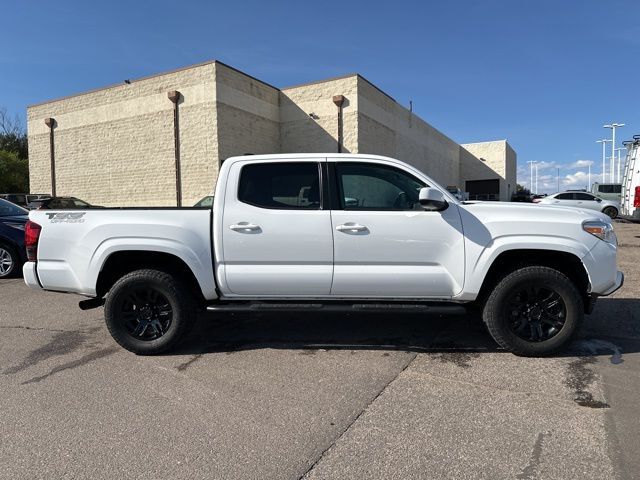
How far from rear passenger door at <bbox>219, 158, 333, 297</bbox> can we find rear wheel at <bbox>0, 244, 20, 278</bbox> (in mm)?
6854

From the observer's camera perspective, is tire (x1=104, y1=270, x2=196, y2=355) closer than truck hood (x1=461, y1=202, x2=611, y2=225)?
No

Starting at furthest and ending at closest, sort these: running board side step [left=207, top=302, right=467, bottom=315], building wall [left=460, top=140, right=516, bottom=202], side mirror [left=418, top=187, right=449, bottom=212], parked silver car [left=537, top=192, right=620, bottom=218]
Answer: building wall [left=460, top=140, right=516, bottom=202], parked silver car [left=537, top=192, right=620, bottom=218], running board side step [left=207, top=302, right=467, bottom=315], side mirror [left=418, top=187, right=449, bottom=212]

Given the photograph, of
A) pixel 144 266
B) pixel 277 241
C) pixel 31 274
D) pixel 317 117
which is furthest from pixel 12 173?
pixel 277 241

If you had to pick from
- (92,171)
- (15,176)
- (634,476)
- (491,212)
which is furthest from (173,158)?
(15,176)

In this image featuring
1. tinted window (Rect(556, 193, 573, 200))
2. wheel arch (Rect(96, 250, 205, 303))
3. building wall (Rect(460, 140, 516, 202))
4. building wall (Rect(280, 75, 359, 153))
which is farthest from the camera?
building wall (Rect(460, 140, 516, 202))

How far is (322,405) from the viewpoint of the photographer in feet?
12.1

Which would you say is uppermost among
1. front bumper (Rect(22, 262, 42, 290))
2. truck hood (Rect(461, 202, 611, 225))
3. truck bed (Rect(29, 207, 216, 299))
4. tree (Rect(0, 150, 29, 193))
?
tree (Rect(0, 150, 29, 193))

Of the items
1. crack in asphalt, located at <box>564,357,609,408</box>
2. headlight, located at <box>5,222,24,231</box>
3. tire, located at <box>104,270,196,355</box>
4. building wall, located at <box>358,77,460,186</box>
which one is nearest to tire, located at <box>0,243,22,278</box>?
headlight, located at <box>5,222,24,231</box>

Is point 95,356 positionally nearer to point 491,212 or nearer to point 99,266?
point 99,266

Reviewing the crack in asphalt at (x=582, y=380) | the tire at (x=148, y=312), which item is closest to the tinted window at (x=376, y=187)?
the tire at (x=148, y=312)

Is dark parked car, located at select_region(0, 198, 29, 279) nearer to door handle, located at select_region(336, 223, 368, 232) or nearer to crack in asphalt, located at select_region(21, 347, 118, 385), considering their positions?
crack in asphalt, located at select_region(21, 347, 118, 385)

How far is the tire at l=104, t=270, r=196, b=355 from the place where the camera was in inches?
188

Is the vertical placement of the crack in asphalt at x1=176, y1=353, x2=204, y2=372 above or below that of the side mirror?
below

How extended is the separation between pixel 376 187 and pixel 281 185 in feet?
3.12
